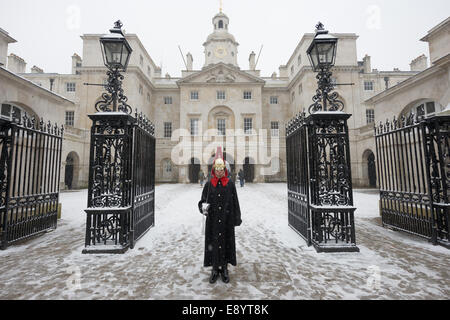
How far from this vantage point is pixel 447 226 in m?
4.98

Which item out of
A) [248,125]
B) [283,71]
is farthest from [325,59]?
[283,71]

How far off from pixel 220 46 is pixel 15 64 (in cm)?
2837

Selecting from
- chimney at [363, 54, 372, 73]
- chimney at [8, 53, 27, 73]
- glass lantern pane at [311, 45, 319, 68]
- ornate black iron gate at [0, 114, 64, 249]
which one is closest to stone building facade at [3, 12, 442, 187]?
chimney at [363, 54, 372, 73]

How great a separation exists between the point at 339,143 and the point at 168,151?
25.3 meters

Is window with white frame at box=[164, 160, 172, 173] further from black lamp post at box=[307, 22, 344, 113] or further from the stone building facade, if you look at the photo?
black lamp post at box=[307, 22, 344, 113]

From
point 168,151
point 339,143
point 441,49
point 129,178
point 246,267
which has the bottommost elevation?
point 246,267

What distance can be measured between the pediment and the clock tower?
768 cm

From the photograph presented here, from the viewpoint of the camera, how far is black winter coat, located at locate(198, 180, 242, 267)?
11.6 feet

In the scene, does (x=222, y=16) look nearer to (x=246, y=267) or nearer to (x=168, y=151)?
(x=168, y=151)

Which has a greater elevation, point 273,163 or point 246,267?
point 273,163

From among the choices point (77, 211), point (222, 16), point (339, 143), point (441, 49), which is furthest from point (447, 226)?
point (222, 16)

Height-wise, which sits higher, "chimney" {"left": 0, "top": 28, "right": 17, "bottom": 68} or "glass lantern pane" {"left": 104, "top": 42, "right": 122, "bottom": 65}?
"chimney" {"left": 0, "top": 28, "right": 17, "bottom": 68}

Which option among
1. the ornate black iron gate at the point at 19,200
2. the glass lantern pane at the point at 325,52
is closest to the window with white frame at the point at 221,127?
the ornate black iron gate at the point at 19,200
